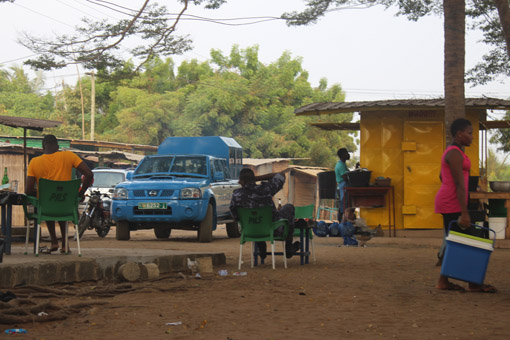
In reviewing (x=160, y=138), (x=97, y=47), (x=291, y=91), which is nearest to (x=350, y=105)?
(x=97, y=47)

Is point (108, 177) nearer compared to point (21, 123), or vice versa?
point (21, 123)

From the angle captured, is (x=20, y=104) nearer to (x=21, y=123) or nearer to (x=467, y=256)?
(x=21, y=123)

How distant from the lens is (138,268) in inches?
362

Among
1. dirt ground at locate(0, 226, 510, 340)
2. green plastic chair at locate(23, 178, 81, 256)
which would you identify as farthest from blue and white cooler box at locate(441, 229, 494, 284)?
green plastic chair at locate(23, 178, 81, 256)

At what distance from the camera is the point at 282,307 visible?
7070mm

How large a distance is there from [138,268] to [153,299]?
167 cm

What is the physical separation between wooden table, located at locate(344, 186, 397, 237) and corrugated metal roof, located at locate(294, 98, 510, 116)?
6.24ft

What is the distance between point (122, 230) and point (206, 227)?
1928mm

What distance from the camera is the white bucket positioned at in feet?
48.6

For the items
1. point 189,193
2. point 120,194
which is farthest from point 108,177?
point 189,193

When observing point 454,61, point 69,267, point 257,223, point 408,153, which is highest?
point 454,61

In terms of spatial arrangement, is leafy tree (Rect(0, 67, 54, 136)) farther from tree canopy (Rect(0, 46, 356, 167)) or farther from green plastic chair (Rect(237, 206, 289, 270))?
green plastic chair (Rect(237, 206, 289, 270))

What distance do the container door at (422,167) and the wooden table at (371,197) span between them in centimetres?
37

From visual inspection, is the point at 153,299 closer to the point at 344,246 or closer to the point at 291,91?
the point at 344,246
